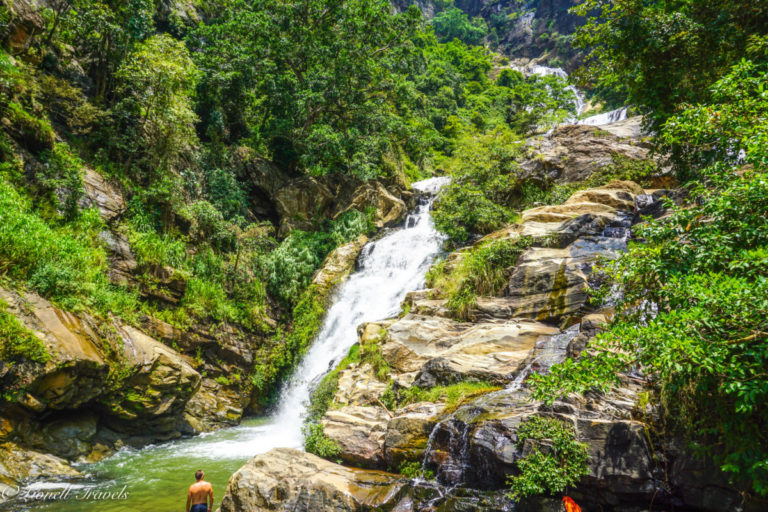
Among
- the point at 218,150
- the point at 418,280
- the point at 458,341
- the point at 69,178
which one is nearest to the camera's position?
the point at 458,341

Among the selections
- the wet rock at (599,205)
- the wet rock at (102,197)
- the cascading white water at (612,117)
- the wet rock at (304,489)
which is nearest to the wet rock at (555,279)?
the wet rock at (599,205)

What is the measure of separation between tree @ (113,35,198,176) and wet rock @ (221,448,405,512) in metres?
13.5

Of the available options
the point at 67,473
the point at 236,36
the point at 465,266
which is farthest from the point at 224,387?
the point at 236,36

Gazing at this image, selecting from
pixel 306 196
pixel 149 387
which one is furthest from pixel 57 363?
pixel 306 196

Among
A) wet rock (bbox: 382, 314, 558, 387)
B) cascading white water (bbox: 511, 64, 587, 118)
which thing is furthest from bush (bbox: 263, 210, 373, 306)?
cascading white water (bbox: 511, 64, 587, 118)

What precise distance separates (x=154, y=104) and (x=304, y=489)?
49.2 ft

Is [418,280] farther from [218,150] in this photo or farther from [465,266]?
[218,150]

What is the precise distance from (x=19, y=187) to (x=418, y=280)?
1350 centimetres

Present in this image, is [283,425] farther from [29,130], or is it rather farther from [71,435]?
[29,130]

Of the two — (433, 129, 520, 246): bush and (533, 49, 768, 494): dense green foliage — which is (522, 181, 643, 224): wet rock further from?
(533, 49, 768, 494): dense green foliage

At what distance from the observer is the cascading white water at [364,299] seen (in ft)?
48.3

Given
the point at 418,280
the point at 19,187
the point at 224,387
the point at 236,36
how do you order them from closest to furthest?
the point at 19,187, the point at 224,387, the point at 418,280, the point at 236,36

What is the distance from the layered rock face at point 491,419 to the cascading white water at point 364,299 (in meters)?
3.29

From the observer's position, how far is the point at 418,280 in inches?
631
